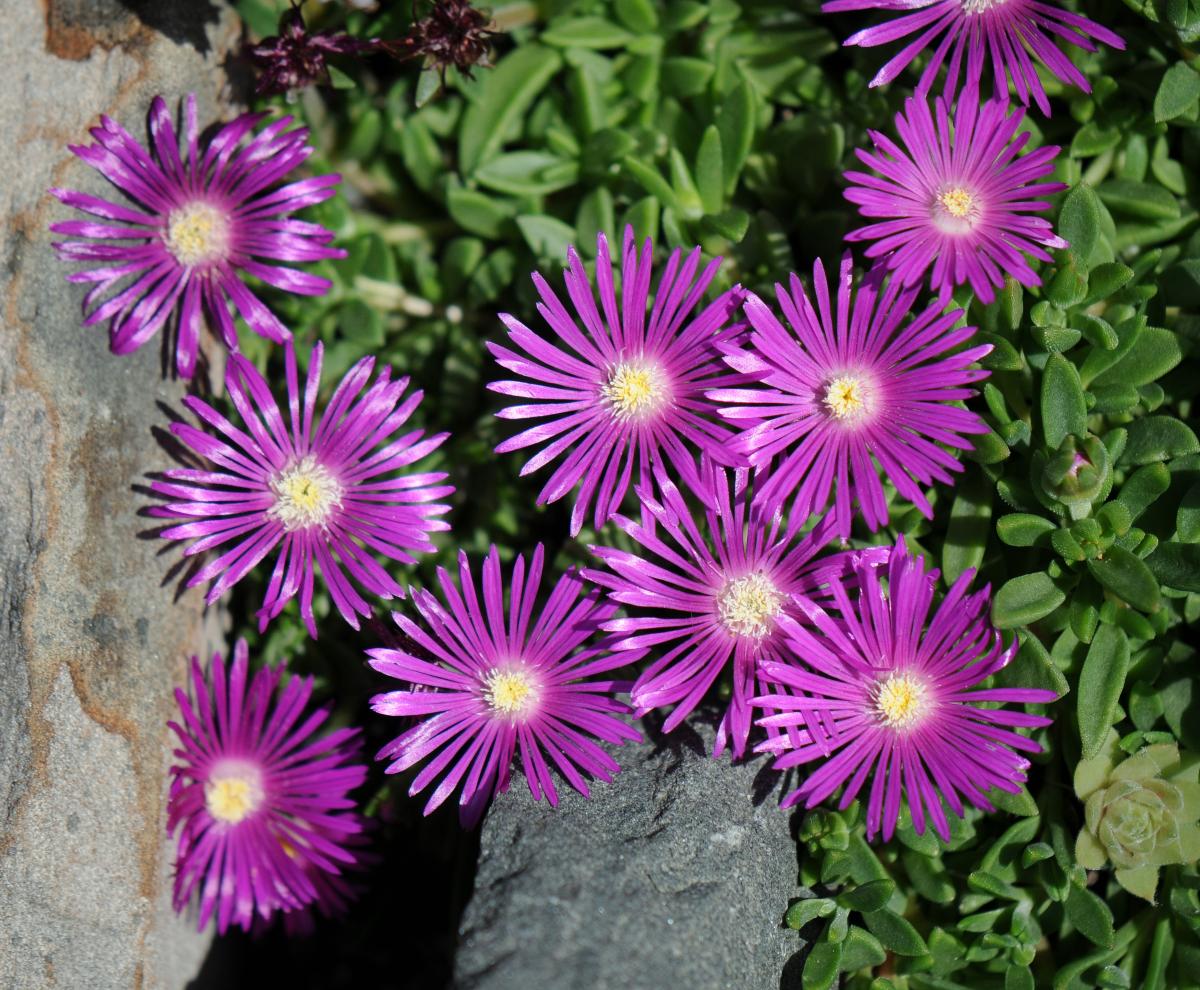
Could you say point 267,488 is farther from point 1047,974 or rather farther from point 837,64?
point 1047,974

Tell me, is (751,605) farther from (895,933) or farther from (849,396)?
(895,933)

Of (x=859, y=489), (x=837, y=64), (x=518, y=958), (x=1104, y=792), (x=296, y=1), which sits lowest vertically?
(x=518, y=958)

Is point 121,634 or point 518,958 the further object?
point 121,634

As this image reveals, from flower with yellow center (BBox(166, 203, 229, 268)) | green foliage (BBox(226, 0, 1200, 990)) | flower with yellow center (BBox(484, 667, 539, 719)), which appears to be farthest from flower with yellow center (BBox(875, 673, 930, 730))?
flower with yellow center (BBox(166, 203, 229, 268))

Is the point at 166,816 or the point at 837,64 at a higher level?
the point at 837,64

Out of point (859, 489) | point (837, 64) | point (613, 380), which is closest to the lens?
point (859, 489)

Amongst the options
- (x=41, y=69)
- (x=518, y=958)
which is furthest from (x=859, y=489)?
(x=41, y=69)
